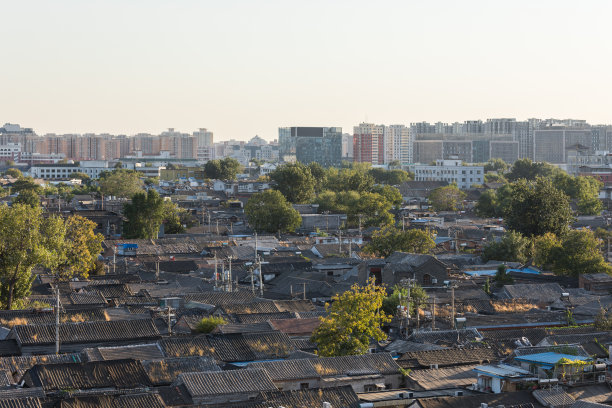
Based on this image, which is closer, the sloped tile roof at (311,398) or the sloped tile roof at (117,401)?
the sloped tile roof at (117,401)

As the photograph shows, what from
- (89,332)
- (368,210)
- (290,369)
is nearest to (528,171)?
(368,210)

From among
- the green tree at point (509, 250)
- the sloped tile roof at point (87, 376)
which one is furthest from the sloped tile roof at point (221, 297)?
the green tree at point (509, 250)

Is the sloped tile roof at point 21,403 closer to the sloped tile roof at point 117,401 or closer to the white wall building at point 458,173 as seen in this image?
the sloped tile roof at point 117,401

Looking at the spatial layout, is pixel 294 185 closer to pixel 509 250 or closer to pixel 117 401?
pixel 509 250

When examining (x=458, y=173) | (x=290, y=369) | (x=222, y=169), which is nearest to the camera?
(x=290, y=369)

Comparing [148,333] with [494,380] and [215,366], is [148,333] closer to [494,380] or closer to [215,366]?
[215,366]

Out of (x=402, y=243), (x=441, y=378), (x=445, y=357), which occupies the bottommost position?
(x=441, y=378)

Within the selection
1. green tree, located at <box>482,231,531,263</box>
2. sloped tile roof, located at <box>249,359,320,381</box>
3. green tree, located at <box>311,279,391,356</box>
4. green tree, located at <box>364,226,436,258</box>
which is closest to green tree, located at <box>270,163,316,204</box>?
green tree, located at <box>482,231,531,263</box>
